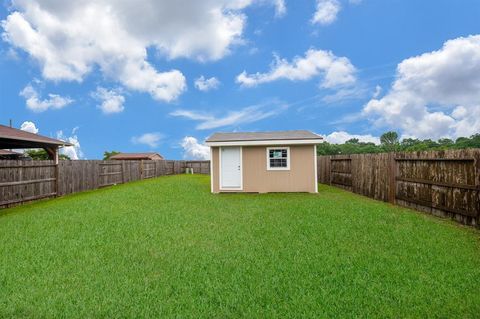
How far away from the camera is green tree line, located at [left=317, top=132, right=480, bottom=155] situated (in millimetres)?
41562

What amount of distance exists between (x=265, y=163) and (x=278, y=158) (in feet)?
2.24

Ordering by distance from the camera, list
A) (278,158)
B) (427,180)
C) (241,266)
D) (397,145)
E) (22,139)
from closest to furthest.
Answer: (241,266) → (427,180) → (22,139) → (278,158) → (397,145)

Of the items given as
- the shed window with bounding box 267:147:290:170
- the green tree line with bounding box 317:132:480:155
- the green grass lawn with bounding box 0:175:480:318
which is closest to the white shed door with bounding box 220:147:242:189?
the shed window with bounding box 267:147:290:170

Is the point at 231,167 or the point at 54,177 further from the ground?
the point at 231,167

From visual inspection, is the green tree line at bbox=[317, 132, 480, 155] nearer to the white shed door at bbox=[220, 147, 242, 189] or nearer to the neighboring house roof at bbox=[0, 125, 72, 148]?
the white shed door at bbox=[220, 147, 242, 189]

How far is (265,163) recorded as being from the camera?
1531 cm

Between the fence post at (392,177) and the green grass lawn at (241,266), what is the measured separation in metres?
2.75

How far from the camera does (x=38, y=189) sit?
45.9ft

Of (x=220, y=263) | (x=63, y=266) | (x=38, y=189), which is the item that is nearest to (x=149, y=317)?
(x=220, y=263)

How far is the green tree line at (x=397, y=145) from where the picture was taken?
41.6 m

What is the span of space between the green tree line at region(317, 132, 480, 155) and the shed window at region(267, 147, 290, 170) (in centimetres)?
2569

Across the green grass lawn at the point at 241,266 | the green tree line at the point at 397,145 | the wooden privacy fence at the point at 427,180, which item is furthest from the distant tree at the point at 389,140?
the green grass lawn at the point at 241,266

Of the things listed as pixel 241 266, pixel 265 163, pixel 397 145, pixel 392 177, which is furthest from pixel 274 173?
pixel 397 145

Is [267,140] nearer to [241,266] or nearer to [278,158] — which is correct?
[278,158]
